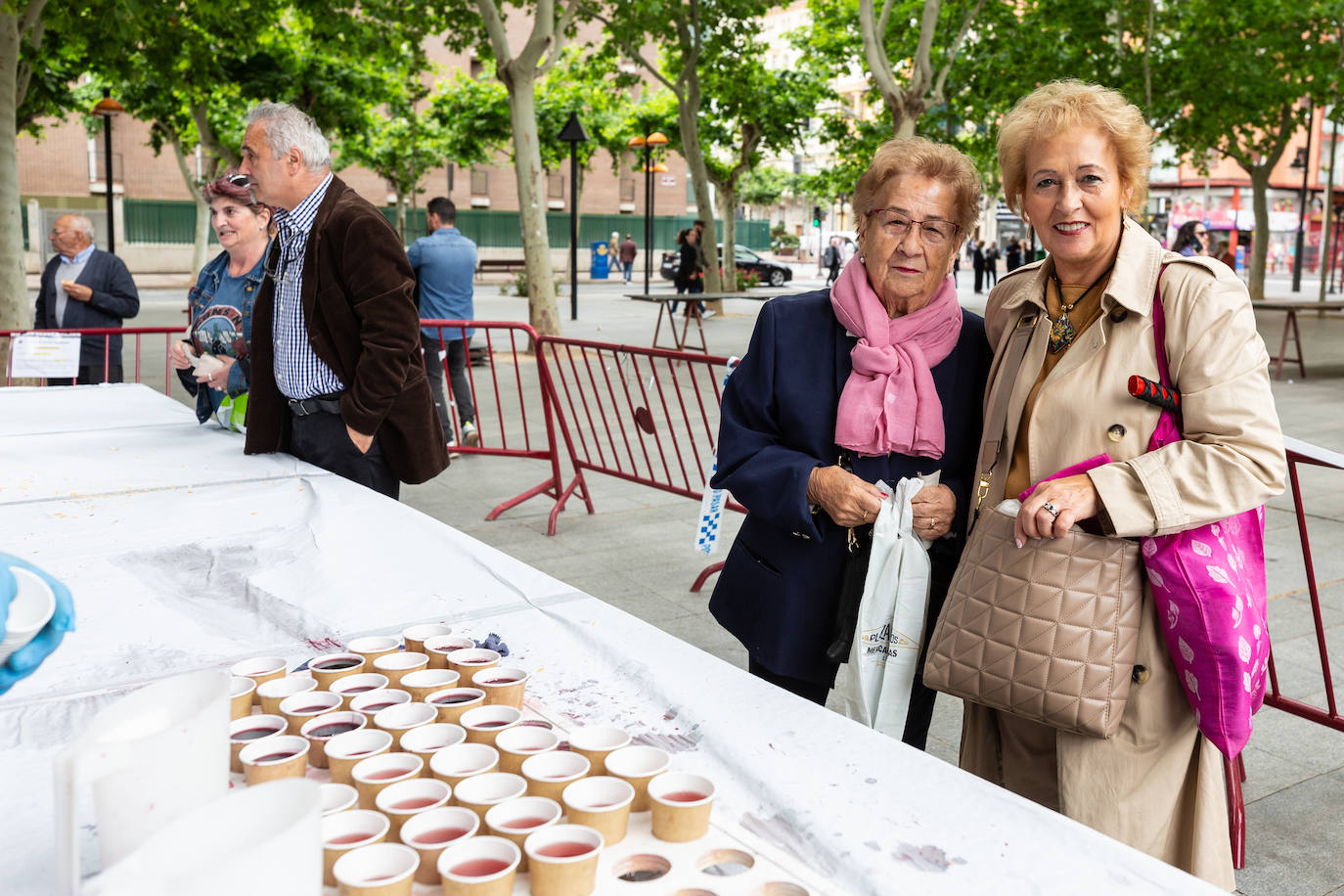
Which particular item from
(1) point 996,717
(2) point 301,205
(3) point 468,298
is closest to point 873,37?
(3) point 468,298

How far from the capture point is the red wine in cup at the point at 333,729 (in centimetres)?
174

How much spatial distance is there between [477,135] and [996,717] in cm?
3973

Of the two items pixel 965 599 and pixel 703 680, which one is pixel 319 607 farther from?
pixel 965 599

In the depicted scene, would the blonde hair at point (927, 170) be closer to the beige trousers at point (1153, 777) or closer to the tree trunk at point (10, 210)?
the beige trousers at point (1153, 777)

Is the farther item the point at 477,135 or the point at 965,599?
the point at 477,135

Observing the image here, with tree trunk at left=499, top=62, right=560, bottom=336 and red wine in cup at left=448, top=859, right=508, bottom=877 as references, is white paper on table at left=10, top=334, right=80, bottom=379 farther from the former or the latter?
tree trunk at left=499, top=62, right=560, bottom=336

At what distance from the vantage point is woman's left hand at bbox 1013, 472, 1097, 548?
2.12 meters

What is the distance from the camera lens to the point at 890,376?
2549mm

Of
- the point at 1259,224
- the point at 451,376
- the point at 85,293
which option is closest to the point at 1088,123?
the point at 451,376

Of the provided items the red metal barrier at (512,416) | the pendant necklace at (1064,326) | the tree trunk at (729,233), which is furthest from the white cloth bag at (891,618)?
the tree trunk at (729,233)

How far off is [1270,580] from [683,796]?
5236mm

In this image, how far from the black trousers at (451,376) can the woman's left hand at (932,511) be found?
6.70 m

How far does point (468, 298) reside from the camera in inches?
423

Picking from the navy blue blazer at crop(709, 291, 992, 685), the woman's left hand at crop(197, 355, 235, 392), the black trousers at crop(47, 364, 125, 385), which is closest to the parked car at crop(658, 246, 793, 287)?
the black trousers at crop(47, 364, 125, 385)
